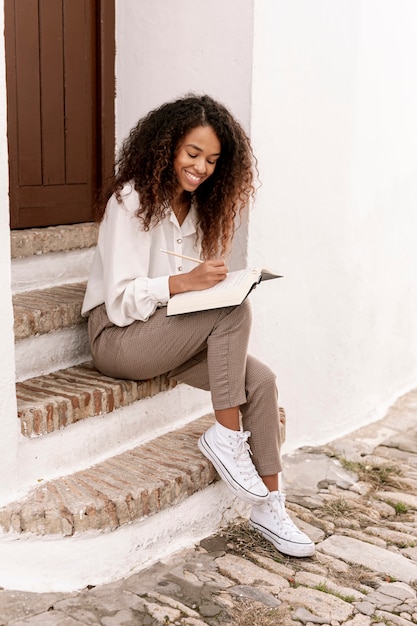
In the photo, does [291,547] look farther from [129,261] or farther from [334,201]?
[334,201]

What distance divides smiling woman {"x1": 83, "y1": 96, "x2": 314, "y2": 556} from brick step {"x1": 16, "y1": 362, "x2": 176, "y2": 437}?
0.25 feet

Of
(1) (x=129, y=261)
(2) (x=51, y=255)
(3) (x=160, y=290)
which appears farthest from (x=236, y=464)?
(2) (x=51, y=255)

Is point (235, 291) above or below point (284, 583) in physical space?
above

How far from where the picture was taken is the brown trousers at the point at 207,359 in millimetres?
2949

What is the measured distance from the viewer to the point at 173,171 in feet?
10.2

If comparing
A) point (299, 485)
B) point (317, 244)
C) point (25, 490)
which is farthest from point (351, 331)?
point (25, 490)

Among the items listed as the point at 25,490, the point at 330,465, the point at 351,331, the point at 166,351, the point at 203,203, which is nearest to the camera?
the point at 25,490

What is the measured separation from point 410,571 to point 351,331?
70.5 inches

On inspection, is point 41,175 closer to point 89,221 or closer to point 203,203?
point 89,221

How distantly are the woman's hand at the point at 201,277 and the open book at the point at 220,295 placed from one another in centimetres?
2

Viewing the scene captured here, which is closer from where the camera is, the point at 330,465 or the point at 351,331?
the point at 330,465

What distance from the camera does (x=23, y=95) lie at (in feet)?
12.3

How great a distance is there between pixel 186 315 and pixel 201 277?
0.47 ft

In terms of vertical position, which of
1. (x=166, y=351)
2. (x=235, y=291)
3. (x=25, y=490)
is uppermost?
(x=235, y=291)
